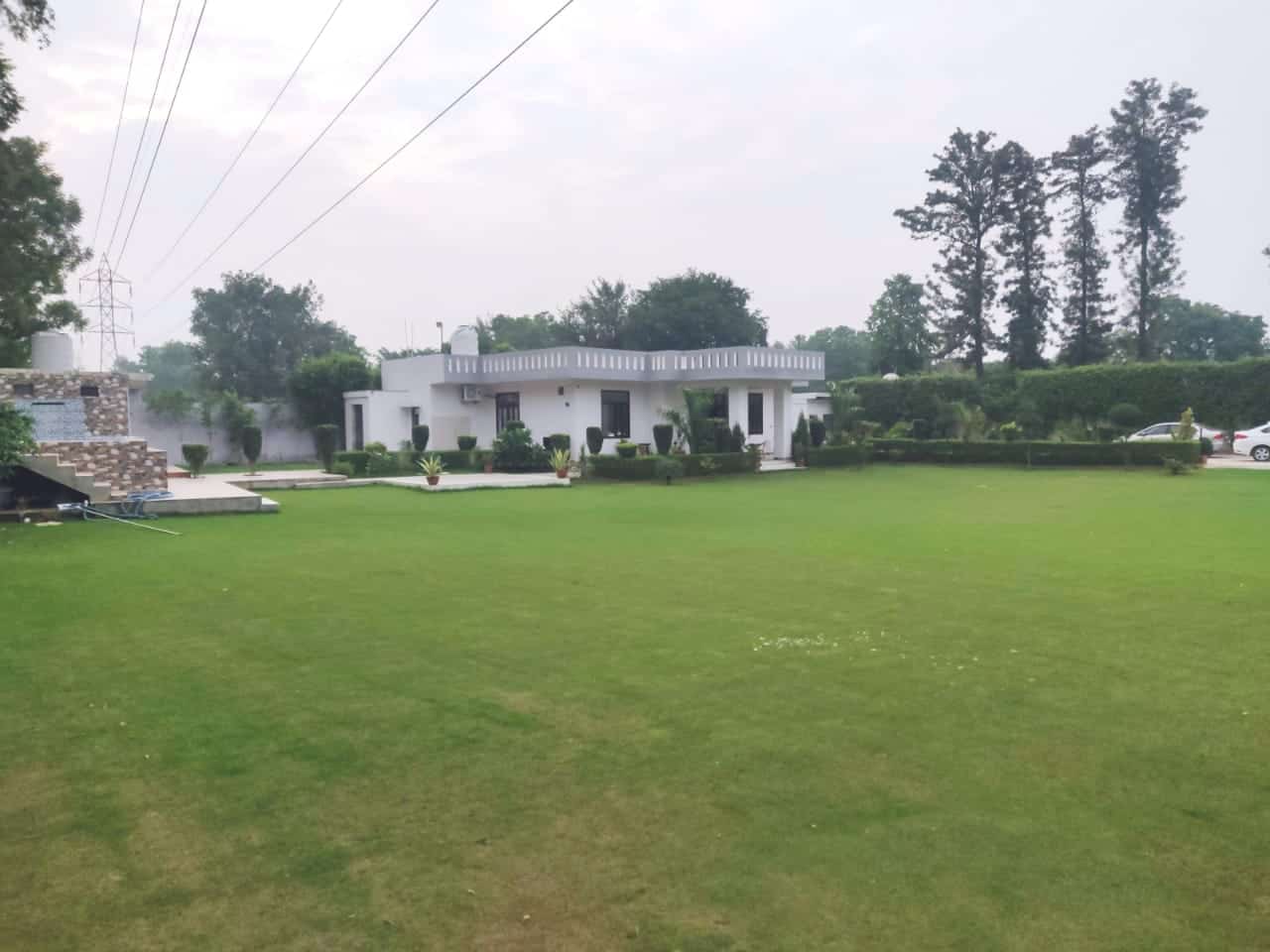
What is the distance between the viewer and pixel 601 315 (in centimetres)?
5244

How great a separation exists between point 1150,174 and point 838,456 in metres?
21.8

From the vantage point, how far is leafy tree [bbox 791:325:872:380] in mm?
66562

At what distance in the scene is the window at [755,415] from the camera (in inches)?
1153

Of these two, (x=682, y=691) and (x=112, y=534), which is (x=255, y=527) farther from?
(x=682, y=691)

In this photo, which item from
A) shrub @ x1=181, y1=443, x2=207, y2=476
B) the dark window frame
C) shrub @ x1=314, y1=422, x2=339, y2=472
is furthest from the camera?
the dark window frame

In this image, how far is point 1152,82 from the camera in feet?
128

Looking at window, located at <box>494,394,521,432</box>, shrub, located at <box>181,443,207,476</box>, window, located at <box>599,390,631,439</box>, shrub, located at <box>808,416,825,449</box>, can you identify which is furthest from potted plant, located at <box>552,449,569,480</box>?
shrub, located at <box>808,416,825,449</box>

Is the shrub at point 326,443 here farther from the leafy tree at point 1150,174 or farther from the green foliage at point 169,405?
the leafy tree at point 1150,174

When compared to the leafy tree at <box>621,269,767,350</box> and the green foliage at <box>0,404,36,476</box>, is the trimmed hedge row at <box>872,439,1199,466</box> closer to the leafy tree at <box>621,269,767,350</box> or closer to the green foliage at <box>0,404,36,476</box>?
the leafy tree at <box>621,269,767,350</box>

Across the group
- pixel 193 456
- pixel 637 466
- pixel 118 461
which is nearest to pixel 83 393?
pixel 193 456

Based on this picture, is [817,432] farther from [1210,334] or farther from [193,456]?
[1210,334]

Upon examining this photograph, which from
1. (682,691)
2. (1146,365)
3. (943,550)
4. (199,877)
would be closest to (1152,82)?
(1146,365)

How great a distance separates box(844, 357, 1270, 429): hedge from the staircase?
28.5 meters

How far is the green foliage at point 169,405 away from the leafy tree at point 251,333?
67.3 feet
